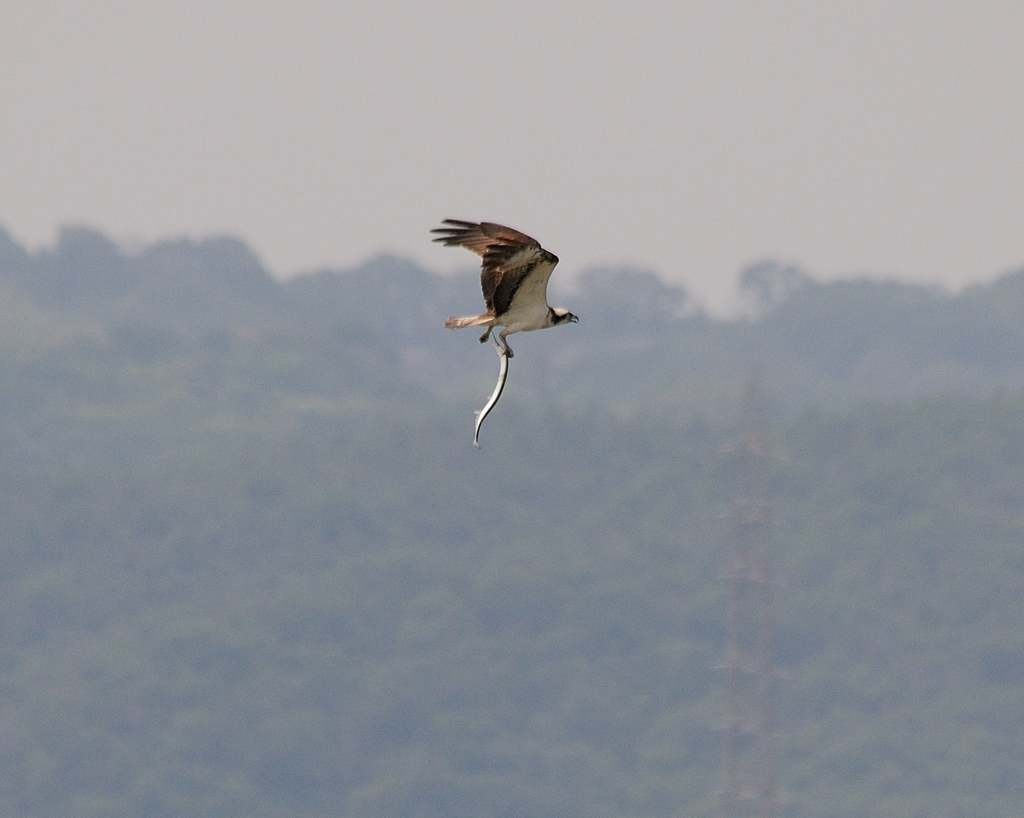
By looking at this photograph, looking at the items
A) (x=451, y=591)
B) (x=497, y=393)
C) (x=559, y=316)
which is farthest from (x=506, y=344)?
(x=451, y=591)

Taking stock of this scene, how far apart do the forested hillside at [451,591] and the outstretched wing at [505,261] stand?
6728cm

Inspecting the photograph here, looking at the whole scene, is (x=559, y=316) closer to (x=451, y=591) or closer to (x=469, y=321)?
(x=469, y=321)

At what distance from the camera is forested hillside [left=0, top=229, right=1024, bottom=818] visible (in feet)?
273

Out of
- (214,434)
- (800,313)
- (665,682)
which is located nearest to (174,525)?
(214,434)

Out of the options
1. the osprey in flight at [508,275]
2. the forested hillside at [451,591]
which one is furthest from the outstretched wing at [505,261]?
the forested hillside at [451,591]

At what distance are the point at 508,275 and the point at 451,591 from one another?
7931 centimetres

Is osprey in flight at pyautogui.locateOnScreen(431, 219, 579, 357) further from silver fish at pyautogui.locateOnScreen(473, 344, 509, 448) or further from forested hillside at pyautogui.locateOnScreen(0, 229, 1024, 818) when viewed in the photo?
forested hillside at pyautogui.locateOnScreen(0, 229, 1024, 818)

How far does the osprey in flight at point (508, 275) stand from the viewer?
13594 millimetres

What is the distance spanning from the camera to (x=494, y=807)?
268ft

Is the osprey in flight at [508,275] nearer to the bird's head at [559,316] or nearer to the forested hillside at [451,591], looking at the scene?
the bird's head at [559,316]

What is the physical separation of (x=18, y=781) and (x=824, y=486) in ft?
107

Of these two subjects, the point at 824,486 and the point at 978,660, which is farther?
the point at 824,486

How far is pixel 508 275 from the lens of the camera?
13.7m

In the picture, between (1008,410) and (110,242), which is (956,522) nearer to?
(1008,410)
